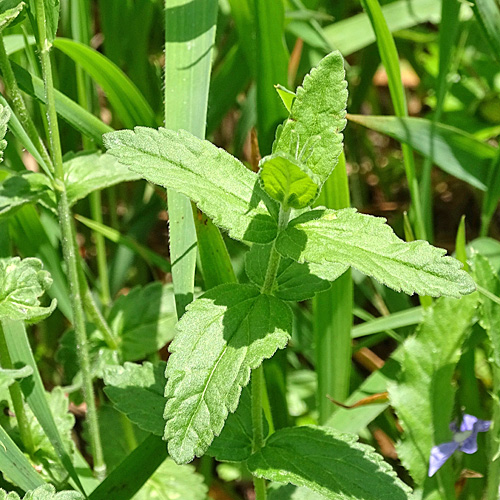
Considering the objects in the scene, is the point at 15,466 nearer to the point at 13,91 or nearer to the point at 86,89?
the point at 13,91

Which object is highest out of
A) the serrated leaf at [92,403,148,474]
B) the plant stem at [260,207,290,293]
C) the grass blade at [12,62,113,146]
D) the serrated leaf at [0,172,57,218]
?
the grass blade at [12,62,113,146]

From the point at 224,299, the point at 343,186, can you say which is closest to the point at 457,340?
the point at 343,186

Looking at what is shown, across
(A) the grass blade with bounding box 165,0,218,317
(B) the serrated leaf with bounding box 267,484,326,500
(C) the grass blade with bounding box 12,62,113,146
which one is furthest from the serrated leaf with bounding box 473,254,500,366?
(C) the grass blade with bounding box 12,62,113,146

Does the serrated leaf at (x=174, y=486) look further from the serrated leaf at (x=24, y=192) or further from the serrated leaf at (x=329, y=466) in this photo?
the serrated leaf at (x=24, y=192)

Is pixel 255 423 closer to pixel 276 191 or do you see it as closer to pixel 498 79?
pixel 276 191

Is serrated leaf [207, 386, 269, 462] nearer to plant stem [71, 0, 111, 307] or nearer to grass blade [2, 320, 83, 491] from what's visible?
grass blade [2, 320, 83, 491]
